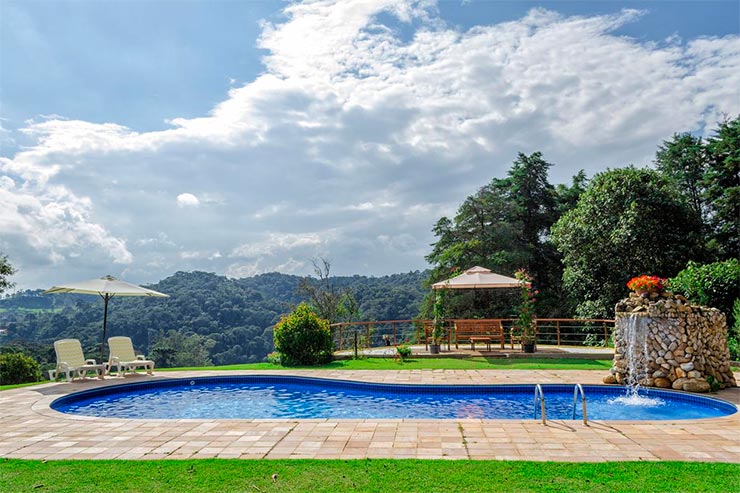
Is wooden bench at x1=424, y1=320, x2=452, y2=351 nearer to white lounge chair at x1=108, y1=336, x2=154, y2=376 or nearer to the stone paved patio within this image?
white lounge chair at x1=108, y1=336, x2=154, y2=376

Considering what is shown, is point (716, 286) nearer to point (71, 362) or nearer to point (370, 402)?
point (370, 402)

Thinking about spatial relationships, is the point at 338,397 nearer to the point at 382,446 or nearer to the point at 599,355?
the point at 382,446

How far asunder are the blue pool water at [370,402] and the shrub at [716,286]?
18.6 feet

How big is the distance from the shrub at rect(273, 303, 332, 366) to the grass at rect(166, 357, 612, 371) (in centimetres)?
35

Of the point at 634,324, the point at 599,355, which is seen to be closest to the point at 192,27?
the point at 634,324

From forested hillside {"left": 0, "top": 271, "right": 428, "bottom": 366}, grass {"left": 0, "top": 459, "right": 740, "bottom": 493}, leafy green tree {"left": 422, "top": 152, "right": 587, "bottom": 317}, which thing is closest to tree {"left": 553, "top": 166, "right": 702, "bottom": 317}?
leafy green tree {"left": 422, "top": 152, "right": 587, "bottom": 317}

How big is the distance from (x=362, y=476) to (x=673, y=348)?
23.8 feet

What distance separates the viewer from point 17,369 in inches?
456

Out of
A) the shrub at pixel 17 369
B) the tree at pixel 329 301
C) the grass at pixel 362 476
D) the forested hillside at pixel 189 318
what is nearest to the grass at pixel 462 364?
the shrub at pixel 17 369

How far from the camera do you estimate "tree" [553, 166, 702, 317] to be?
1745 cm

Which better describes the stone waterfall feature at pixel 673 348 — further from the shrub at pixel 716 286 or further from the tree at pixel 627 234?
the tree at pixel 627 234

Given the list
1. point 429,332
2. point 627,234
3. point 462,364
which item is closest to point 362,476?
point 462,364

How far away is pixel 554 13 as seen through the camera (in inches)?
401

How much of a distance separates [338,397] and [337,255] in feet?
48.4
